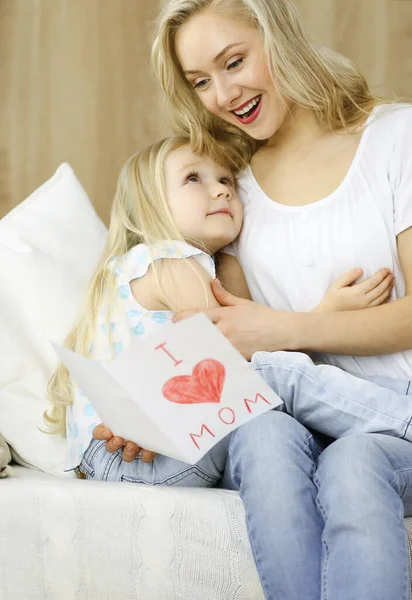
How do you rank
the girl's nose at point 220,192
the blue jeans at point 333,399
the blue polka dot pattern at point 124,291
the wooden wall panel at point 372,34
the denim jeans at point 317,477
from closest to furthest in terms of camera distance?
the denim jeans at point 317,477
the blue jeans at point 333,399
the blue polka dot pattern at point 124,291
the girl's nose at point 220,192
the wooden wall panel at point 372,34

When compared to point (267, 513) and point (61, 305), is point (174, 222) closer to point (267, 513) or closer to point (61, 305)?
point (61, 305)

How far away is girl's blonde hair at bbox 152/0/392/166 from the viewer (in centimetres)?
145

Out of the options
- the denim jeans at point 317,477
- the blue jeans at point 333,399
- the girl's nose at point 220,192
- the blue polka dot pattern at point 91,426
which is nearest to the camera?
the denim jeans at point 317,477

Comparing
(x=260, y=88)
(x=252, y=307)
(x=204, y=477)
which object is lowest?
(x=204, y=477)

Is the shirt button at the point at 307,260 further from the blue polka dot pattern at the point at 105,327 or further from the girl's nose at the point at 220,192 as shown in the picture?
the blue polka dot pattern at the point at 105,327

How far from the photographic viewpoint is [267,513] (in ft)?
3.42

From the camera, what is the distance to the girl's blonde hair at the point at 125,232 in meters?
1.44

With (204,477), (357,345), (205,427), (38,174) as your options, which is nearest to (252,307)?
(357,345)

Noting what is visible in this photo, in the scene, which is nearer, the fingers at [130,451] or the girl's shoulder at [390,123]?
the fingers at [130,451]

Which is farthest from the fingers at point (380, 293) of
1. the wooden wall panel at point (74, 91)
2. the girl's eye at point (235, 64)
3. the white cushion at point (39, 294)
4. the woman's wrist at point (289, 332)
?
the wooden wall panel at point (74, 91)

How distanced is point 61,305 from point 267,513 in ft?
2.29

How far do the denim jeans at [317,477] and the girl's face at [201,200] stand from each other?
0.33 m

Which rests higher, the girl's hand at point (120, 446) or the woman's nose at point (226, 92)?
the woman's nose at point (226, 92)

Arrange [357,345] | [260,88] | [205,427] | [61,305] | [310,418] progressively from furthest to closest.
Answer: [61,305]
[260,88]
[357,345]
[310,418]
[205,427]
